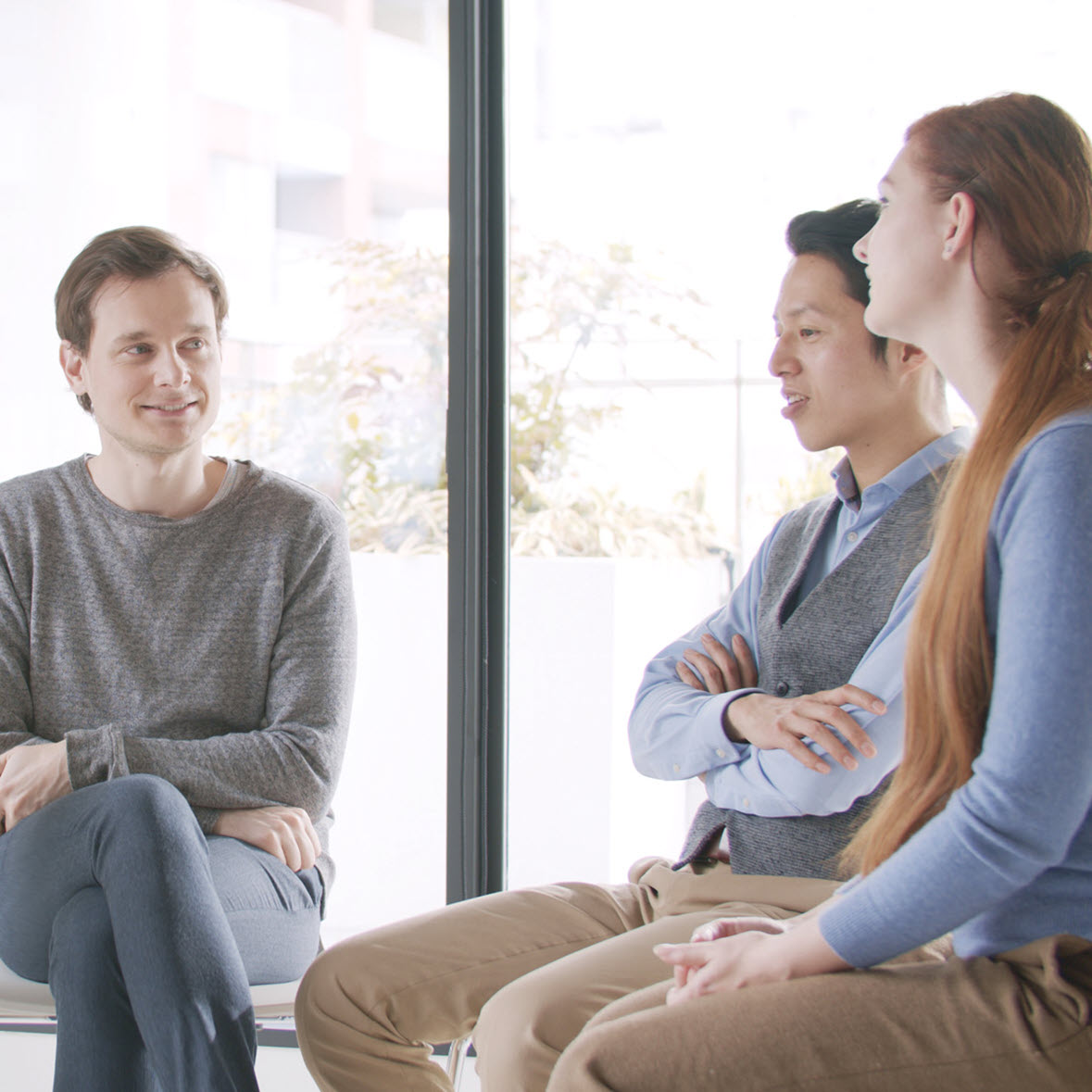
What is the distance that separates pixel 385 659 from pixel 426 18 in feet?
4.52

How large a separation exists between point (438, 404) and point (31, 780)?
3.75 ft

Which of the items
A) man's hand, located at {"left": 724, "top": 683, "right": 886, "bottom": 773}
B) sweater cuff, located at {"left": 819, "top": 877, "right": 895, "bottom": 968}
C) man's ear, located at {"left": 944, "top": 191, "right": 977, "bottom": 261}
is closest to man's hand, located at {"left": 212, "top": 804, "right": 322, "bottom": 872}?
man's hand, located at {"left": 724, "top": 683, "right": 886, "bottom": 773}

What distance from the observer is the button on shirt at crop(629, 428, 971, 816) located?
142 centimetres

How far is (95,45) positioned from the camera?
102 inches

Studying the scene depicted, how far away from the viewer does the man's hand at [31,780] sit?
1.64 m

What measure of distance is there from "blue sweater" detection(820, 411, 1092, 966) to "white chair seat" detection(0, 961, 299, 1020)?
877 mm

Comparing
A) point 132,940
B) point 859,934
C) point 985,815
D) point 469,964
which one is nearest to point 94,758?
point 132,940

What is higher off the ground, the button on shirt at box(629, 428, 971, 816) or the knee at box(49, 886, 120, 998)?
the button on shirt at box(629, 428, 971, 816)

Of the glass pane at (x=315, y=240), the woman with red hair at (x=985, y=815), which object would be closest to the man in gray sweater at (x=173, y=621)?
the glass pane at (x=315, y=240)

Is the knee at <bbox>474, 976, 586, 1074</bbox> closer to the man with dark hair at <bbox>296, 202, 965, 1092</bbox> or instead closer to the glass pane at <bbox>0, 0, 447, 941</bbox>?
the man with dark hair at <bbox>296, 202, 965, 1092</bbox>

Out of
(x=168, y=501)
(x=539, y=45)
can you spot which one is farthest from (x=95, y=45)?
(x=168, y=501)

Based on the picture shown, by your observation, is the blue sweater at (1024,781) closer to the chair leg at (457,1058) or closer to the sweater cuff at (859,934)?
the sweater cuff at (859,934)

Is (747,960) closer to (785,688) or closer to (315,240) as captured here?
(785,688)

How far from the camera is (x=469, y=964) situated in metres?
1.50
